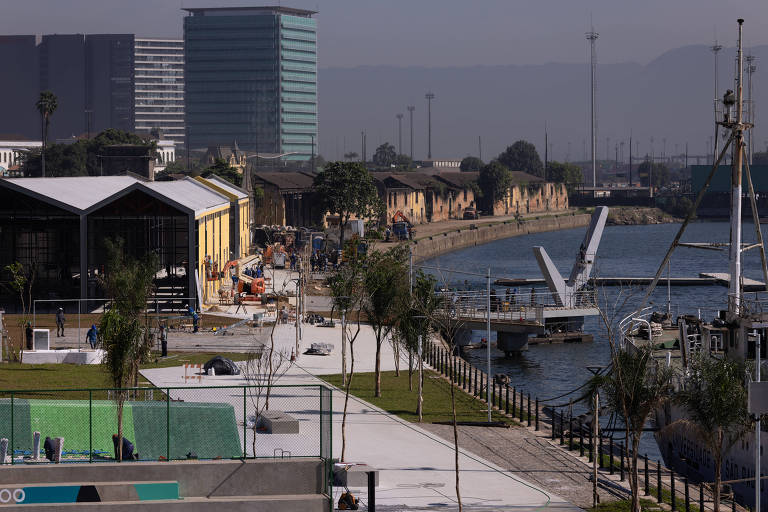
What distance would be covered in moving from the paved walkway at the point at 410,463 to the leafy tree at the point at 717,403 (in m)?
3.48

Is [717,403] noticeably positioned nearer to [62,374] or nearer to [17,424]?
[17,424]

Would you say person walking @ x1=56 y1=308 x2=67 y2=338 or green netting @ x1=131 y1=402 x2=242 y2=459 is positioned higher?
person walking @ x1=56 y1=308 x2=67 y2=338

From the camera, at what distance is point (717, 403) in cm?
2614

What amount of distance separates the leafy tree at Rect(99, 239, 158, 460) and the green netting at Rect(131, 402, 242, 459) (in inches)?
30.5

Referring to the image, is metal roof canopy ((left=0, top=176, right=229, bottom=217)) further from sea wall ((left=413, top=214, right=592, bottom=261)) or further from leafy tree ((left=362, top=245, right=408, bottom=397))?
sea wall ((left=413, top=214, right=592, bottom=261))

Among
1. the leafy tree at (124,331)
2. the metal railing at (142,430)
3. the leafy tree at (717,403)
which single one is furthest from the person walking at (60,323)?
the leafy tree at (717,403)

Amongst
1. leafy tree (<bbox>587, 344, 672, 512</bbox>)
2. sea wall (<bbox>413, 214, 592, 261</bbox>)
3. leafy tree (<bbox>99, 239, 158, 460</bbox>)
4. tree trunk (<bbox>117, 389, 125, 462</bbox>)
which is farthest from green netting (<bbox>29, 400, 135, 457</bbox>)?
sea wall (<bbox>413, 214, 592, 261</bbox>)

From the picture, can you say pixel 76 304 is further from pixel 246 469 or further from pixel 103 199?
pixel 246 469

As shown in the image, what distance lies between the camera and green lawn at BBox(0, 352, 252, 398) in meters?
40.2

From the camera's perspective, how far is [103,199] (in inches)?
2586

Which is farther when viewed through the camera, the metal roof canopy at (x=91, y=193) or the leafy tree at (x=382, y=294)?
the metal roof canopy at (x=91, y=193)

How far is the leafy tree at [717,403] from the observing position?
85.9ft

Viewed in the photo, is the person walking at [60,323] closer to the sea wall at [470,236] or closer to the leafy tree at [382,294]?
the leafy tree at [382,294]

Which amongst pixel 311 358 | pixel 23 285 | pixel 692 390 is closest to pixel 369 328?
pixel 311 358
